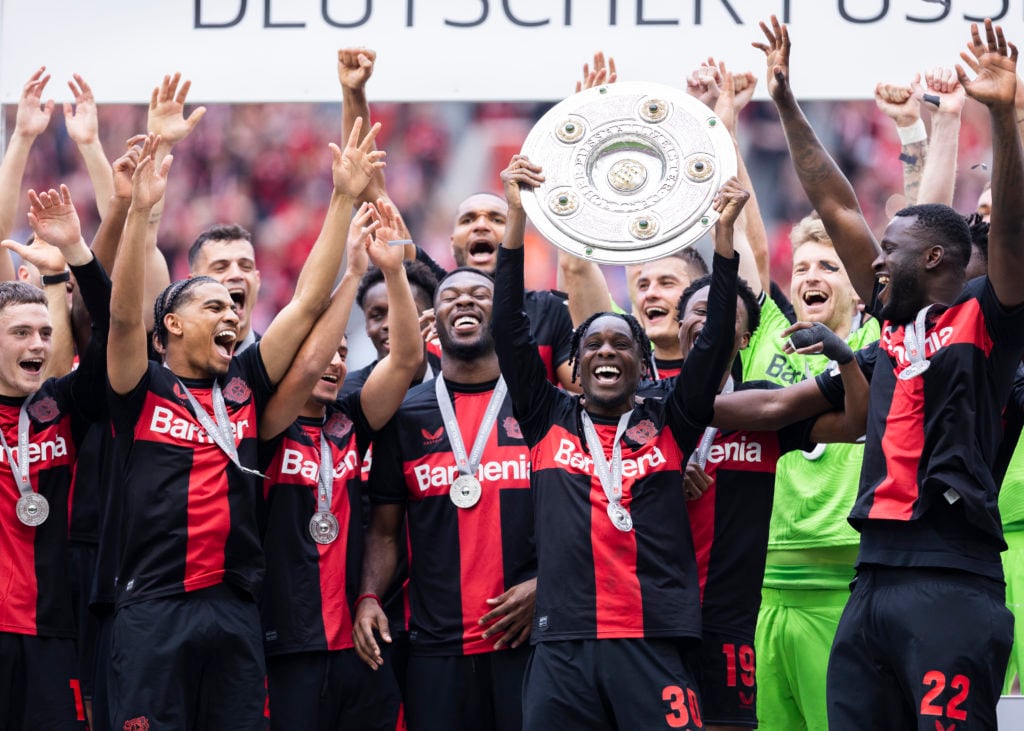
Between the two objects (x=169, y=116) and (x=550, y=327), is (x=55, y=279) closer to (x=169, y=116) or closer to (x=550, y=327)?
(x=169, y=116)

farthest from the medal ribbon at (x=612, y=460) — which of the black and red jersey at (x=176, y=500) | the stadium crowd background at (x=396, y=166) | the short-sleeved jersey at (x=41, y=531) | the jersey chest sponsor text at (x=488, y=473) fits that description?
the stadium crowd background at (x=396, y=166)

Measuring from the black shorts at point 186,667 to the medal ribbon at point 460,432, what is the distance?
0.95 m

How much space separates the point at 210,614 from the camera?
4902mm

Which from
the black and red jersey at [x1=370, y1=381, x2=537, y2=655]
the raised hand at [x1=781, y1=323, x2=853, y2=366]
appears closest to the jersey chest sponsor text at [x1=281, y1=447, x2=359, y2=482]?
the black and red jersey at [x1=370, y1=381, x2=537, y2=655]

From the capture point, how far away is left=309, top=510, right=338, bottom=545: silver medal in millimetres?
5363

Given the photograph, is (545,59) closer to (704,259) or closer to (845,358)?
(704,259)

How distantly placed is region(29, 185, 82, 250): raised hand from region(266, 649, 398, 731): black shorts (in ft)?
5.33

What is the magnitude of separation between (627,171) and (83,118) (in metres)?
2.64

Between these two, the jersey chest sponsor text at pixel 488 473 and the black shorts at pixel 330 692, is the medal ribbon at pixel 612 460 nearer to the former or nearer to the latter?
the jersey chest sponsor text at pixel 488 473

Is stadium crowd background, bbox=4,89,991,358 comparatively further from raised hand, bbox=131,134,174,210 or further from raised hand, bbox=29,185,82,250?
raised hand, bbox=131,134,174,210

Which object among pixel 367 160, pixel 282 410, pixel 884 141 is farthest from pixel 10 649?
pixel 884 141

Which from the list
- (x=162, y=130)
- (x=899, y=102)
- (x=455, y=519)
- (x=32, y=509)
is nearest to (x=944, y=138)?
(x=899, y=102)

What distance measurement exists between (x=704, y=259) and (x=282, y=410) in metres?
2.56

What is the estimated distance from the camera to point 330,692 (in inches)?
207
